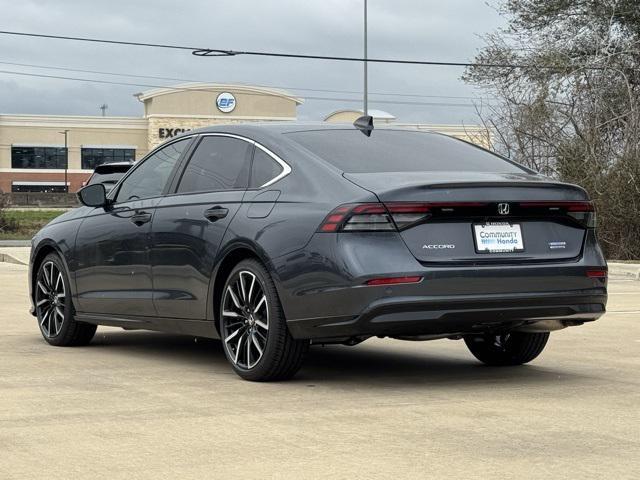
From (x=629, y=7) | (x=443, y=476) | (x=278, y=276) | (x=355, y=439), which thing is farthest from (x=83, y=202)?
(x=629, y=7)

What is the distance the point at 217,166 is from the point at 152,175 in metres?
0.92

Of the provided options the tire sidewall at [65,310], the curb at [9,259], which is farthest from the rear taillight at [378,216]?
the curb at [9,259]

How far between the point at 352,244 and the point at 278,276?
56 cm

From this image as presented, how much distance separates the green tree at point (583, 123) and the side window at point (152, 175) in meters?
16.3

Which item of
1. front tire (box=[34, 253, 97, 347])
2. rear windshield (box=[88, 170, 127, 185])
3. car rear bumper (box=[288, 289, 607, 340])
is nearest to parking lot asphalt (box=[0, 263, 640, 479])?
front tire (box=[34, 253, 97, 347])

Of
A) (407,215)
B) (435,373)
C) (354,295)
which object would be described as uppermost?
(407,215)

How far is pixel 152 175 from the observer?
926 cm

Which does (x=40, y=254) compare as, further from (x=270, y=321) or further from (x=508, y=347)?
(x=508, y=347)

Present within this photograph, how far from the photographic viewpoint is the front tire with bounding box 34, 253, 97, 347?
9820mm

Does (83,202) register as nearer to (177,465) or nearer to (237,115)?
(177,465)

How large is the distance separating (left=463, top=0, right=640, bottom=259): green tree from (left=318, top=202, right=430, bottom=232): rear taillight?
17751mm

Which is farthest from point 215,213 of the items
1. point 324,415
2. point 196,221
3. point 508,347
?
point 508,347

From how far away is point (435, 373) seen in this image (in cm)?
820

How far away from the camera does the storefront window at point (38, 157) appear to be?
366ft
